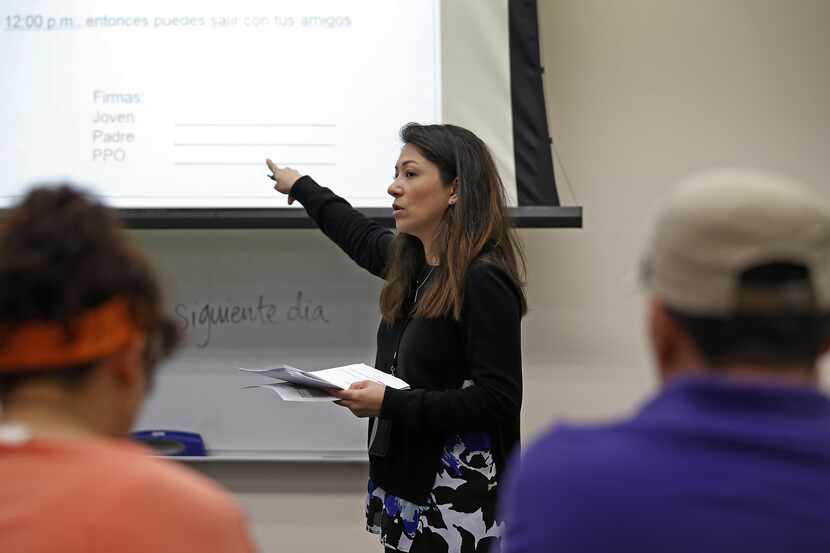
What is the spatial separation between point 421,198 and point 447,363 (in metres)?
0.35

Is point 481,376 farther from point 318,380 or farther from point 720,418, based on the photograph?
point 720,418

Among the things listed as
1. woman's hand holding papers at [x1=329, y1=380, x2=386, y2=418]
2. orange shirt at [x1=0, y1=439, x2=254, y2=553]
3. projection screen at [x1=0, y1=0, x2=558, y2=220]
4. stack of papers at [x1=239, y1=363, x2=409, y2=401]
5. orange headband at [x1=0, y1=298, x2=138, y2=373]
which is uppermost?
projection screen at [x1=0, y1=0, x2=558, y2=220]

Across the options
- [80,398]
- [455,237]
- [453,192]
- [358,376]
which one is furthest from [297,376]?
[80,398]

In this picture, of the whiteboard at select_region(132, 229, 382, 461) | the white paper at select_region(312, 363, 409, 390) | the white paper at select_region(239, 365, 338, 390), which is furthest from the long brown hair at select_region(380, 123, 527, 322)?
the whiteboard at select_region(132, 229, 382, 461)

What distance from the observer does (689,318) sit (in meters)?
0.81

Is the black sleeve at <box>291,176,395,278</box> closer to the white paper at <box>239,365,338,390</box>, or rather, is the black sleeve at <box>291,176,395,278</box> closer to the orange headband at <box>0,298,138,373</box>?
the white paper at <box>239,365,338,390</box>

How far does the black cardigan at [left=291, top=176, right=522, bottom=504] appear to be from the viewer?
180 centimetres

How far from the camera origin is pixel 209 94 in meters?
2.71

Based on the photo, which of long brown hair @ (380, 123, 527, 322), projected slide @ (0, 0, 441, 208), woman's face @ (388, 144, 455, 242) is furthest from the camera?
projected slide @ (0, 0, 441, 208)

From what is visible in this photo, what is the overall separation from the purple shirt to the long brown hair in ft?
3.43

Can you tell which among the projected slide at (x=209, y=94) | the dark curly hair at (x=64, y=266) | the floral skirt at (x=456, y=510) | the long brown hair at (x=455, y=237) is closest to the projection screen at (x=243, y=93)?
the projected slide at (x=209, y=94)

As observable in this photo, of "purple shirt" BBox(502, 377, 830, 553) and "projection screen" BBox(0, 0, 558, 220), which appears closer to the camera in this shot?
"purple shirt" BBox(502, 377, 830, 553)

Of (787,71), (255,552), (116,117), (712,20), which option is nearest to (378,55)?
(116,117)

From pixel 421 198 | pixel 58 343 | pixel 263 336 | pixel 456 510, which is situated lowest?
pixel 456 510
